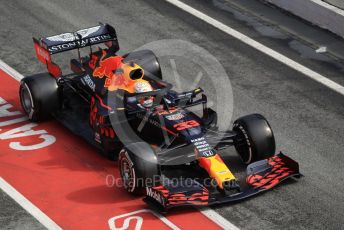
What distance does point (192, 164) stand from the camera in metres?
15.4

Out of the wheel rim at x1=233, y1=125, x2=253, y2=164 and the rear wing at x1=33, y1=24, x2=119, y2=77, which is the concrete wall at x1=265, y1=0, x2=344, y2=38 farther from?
the wheel rim at x1=233, y1=125, x2=253, y2=164

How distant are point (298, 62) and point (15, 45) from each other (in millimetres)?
6621

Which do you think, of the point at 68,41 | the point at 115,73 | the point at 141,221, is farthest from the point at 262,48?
the point at 141,221

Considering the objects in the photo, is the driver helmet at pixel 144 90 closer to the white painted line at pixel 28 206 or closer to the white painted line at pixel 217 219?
the white painted line at pixel 217 219

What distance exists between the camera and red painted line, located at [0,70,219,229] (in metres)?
14.5

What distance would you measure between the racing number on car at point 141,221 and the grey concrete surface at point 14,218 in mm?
1171

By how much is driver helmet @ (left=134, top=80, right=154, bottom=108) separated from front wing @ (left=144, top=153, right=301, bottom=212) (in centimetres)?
195

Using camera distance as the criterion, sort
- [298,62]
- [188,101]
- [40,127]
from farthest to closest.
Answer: [298,62], [40,127], [188,101]

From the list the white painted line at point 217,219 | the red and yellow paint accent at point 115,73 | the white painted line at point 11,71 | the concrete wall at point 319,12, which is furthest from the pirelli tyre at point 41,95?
the concrete wall at point 319,12

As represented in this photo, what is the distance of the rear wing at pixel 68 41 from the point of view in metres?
18.1

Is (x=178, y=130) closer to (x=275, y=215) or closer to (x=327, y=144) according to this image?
(x=275, y=215)

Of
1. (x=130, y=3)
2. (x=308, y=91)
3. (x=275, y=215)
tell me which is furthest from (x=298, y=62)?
(x=275, y=215)

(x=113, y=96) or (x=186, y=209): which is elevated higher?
(x=113, y=96)

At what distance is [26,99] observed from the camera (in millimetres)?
17891
